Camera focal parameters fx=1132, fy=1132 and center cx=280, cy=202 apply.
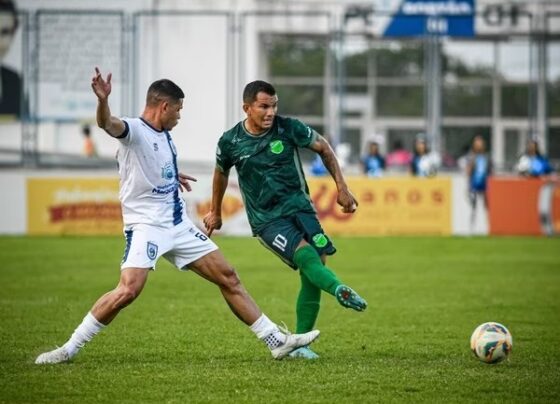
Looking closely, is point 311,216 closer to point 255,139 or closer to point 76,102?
point 255,139

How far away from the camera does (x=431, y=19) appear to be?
2964cm

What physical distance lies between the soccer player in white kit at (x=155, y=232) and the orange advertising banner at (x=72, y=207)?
1704 cm

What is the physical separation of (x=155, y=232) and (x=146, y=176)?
0.43m

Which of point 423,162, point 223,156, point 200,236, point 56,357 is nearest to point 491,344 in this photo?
point 200,236

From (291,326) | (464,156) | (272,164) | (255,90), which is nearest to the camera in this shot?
(255,90)

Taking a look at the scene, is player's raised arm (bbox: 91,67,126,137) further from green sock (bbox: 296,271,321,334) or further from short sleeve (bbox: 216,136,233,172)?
green sock (bbox: 296,271,321,334)

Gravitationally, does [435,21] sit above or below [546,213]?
above

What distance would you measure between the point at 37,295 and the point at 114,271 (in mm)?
3517

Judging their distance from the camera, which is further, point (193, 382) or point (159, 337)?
point (159, 337)

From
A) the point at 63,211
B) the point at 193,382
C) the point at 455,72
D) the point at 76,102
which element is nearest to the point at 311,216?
the point at 193,382

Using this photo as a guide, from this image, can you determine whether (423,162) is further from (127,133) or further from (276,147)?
(127,133)

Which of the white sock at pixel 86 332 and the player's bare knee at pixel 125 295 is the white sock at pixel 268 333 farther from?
the white sock at pixel 86 332

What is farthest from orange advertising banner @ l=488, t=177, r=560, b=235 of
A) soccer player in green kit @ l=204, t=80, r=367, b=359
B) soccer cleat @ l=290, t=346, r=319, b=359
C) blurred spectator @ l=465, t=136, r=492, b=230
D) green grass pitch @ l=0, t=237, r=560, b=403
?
soccer cleat @ l=290, t=346, r=319, b=359

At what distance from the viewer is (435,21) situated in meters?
29.5
